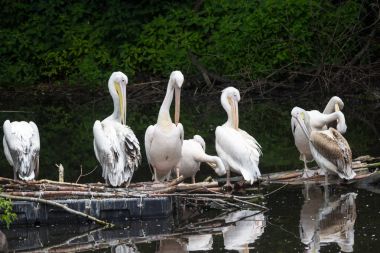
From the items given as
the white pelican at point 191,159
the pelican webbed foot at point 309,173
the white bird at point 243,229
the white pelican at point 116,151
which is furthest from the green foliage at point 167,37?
the white bird at point 243,229

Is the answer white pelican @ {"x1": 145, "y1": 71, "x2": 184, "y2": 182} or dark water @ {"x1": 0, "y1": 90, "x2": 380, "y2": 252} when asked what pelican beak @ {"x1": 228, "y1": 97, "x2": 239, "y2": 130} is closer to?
dark water @ {"x1": 0, "y1": 90, "x2": 380, "y2": 252}

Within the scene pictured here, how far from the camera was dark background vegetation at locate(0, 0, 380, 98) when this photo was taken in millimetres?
21031

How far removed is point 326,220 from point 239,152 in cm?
197

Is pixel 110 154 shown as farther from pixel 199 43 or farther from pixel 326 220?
pixel 199 43

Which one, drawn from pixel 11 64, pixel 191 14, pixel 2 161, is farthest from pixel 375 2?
pixel 2 161

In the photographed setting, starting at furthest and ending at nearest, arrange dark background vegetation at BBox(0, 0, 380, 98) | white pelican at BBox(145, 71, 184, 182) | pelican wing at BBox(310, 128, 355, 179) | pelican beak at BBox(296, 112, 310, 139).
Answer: dark background vegetation at BBox(0, 0, 380, 98)
pelican beak at BBox(296, 112, 310, 139)
pelican wing at BBox(310, 128, 355, 179)
white pelican at BBox(145, 71, 184, 182)

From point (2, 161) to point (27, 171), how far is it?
13.9ft

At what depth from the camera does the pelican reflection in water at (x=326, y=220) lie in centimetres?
845

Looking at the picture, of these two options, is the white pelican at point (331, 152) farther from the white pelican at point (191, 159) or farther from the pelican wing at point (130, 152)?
the pelican wing at point (130, 152)

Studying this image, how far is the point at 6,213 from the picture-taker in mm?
9234

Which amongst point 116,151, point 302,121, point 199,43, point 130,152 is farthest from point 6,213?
point 199,43

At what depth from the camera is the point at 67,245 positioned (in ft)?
28.9

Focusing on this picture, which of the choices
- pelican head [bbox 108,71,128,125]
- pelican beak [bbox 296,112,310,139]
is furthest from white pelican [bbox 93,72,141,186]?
pelican beak [bbox 296,112,310,139]

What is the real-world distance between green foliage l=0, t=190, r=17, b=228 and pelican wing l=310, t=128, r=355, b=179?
3.47 metres
